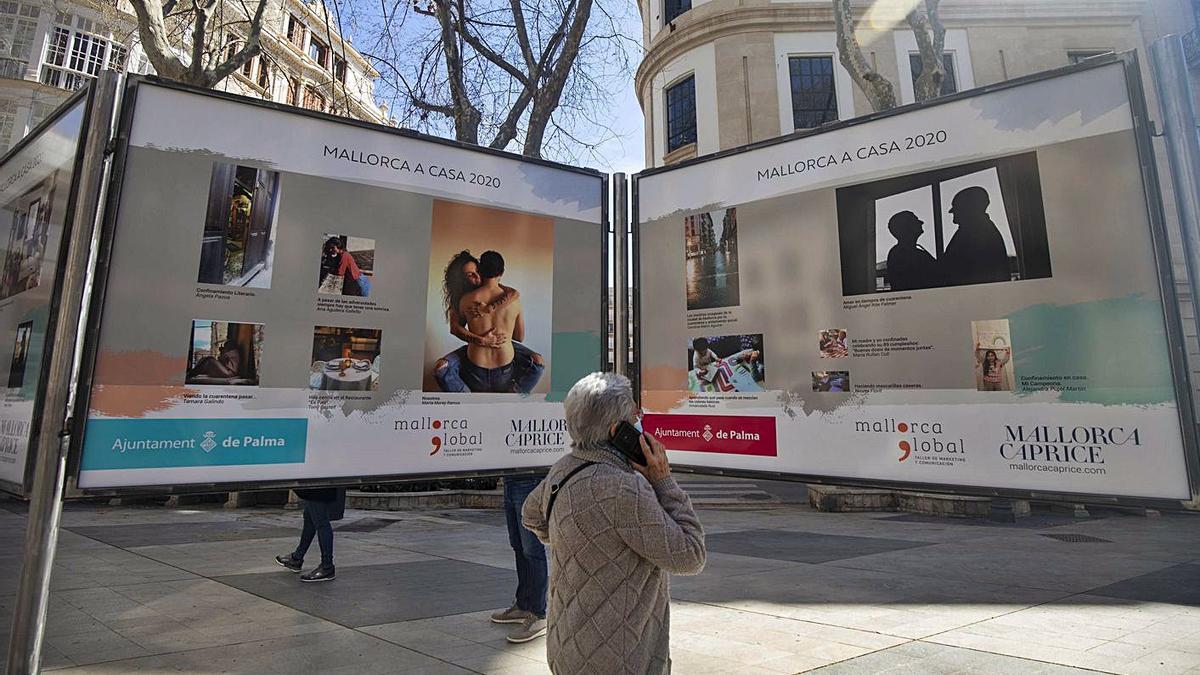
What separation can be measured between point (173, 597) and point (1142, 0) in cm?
2977

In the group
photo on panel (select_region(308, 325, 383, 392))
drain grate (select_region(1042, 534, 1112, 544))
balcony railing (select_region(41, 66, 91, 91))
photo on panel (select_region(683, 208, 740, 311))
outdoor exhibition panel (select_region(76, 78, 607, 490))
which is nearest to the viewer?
outdoor exhibition panel (select_region(76, 78, 607, 490))

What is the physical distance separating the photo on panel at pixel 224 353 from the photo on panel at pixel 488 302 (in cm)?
87

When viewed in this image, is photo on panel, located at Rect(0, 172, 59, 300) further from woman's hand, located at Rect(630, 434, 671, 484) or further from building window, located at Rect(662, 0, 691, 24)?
building window, located at Rect(662, 0, 691, 24)

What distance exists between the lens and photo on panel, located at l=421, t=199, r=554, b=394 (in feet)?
12.6

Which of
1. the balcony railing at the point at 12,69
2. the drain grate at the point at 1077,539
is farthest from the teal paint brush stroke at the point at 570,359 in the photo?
the balcony railing at the point at 12,69

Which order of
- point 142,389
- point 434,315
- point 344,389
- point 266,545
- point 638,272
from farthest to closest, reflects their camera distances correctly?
1. point 266,545
2. point 638,272
3. point 434,315
4. point 344,389
5. point 142,389

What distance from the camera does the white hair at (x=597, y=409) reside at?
2.27m

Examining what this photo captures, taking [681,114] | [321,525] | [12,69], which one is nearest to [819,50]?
[681,114]

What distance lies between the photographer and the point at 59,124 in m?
3.19

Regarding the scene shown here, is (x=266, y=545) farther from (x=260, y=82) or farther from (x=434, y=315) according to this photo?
(x=260, y=82)

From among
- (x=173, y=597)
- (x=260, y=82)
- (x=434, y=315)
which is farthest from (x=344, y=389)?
(x=260, y=82)

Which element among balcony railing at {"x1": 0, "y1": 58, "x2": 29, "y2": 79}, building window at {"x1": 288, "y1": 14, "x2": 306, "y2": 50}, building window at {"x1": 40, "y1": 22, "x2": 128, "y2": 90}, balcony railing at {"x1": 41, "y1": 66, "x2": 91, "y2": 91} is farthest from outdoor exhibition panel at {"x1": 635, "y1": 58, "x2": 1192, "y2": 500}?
building window at {"x1": 288, "y1": 14, "x2": 306, "y2": 50}

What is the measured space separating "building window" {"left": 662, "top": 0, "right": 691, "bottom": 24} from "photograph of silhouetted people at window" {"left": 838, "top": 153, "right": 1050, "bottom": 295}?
25.8 metres

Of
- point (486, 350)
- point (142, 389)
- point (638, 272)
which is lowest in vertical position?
point (142, 389)
